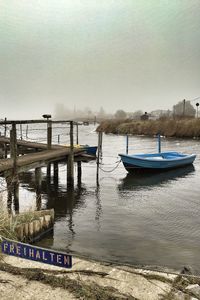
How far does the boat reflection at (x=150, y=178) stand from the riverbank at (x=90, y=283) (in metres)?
12.3

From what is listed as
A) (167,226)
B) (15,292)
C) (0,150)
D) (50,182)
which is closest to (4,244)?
(15,292)

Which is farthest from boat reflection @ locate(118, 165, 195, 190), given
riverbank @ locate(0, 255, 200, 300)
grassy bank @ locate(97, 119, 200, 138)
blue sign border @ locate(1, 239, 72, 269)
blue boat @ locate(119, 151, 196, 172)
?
grassy bank @ locate(97, 119, 200, 138)

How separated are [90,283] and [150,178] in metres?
16.2

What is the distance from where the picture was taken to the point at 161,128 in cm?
6212

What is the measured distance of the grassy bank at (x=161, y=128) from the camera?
185 ft

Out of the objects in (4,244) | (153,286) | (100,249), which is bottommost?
(100,249)

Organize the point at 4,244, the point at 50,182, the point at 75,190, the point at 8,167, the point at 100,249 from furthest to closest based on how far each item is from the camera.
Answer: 1. the point at 50,182
2. the point at 75,190
3. the point at 8,167
4. the point at 100,249
5. the point at 4,244

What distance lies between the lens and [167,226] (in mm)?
11789

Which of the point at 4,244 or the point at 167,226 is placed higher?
the point at 4,244

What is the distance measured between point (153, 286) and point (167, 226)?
20.6ft

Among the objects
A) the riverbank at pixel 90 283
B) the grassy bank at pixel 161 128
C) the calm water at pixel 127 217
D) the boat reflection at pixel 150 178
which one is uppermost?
the grassy bank at pixel 161 128

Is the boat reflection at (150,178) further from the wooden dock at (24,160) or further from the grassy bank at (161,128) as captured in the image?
the grassy bank at (161,128)

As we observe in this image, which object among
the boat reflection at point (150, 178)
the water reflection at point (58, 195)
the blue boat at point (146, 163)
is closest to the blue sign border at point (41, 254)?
the water reflection at point (58, 195)

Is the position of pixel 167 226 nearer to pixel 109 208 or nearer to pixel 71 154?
pixel 109 208
